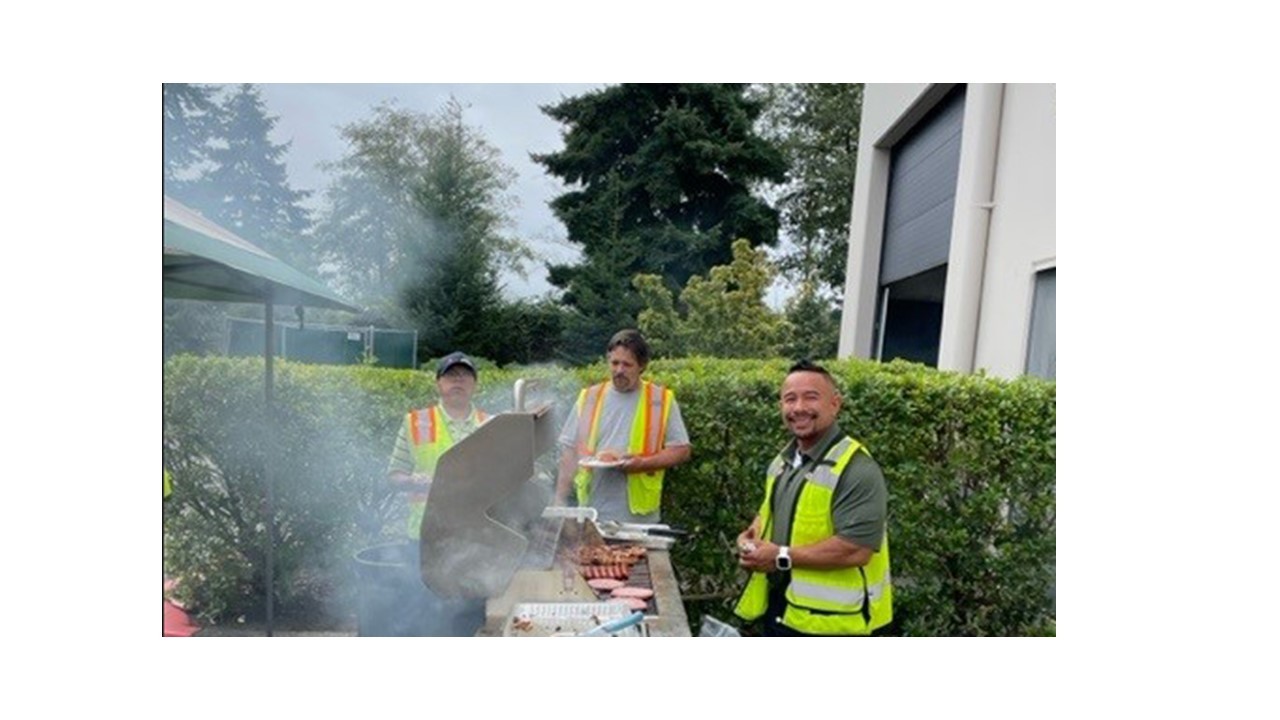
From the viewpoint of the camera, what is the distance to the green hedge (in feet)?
8.87

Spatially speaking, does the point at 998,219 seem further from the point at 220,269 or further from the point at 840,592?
the point at 220,269

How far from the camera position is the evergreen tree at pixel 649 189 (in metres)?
2.56

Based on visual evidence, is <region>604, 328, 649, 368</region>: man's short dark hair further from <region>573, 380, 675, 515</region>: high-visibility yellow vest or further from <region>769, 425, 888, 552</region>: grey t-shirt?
<region>769, 425, 888, 552</region>: grey t-shirt

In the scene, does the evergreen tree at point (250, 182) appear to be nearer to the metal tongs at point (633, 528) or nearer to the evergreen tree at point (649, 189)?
the evergreen tree at point (649, 189)

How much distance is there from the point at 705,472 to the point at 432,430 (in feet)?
3.23

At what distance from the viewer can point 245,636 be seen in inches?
103

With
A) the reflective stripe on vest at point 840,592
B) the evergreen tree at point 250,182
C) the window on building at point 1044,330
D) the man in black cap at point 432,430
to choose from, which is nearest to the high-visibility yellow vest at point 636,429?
the man in black cap at point 432,430

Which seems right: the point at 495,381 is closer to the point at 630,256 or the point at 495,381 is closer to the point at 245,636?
the point at 630,256

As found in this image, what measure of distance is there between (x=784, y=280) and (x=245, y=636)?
7.19 feet

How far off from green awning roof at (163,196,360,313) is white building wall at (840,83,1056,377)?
6.51 ft

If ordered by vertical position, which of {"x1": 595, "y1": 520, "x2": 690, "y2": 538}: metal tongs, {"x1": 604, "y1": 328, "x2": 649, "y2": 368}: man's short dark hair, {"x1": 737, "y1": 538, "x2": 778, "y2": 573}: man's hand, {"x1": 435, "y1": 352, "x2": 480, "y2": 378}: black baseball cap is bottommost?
{"x1": 595, "y1": 520, "x2": 690, "y2": 538}: metal tongs

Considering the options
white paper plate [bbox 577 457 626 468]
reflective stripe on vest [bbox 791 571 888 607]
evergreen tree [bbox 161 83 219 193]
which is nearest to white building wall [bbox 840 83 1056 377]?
white paper plate [bbox 577 457 626 468]

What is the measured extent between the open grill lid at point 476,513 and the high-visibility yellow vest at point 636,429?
617 millimetres
